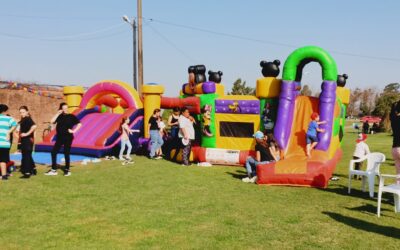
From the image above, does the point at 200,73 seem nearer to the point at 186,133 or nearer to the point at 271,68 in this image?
the point at 186,133

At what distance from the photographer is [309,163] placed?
8164 millimetres

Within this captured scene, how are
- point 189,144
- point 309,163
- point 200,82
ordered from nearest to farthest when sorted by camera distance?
1. point 309,163
2. point 189,144
3. point 200,82

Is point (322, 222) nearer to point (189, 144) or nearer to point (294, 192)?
point (294, 192)

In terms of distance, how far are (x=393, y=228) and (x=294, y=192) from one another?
241cm

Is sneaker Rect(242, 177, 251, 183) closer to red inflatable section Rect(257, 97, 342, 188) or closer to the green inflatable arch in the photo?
red inflatable section Rect(257, 97, 342, 188)

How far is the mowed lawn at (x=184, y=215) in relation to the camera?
176 inches

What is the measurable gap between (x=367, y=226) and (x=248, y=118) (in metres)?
6.13

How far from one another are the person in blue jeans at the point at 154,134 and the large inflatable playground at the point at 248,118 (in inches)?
36.7

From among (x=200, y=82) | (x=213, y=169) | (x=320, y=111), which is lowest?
(x=213, y=169)

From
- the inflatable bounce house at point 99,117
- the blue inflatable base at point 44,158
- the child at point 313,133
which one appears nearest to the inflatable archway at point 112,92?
the inflatable bounce house at point 99,117

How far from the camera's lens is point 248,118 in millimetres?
11000

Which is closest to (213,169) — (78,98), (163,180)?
(163,180)

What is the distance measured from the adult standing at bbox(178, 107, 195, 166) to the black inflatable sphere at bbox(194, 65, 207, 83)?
62.7 inches

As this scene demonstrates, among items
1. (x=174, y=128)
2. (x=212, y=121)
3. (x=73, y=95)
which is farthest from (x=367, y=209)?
(x=73, y=95)
